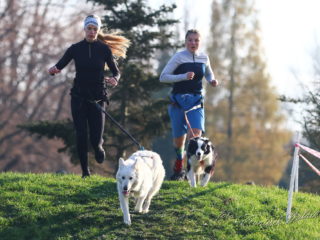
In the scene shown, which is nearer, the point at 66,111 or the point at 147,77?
the point at 147,77

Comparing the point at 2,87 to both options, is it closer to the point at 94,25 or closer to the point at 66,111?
the point at 66,111

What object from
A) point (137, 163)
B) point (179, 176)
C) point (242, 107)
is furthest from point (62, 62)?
point (242, 107)

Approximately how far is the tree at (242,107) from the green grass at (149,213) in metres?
Result: 26.9

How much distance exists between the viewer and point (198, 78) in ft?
31.9

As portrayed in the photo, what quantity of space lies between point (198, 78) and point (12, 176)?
11.9 feet

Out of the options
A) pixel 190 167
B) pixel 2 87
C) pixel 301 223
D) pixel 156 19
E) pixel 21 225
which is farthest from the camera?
pixel 2 87

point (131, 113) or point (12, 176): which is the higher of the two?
point (131, 113)

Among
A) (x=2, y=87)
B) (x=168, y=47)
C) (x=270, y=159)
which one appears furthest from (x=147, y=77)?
(x=270, y=159)

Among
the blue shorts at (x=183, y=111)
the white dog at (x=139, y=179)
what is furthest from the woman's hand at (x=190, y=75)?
the white dog at (x=139, y=179)

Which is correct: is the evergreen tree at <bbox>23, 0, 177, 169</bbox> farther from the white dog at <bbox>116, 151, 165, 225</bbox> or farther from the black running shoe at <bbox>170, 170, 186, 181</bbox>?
the white dog at <bbox>116, 151, 165, 225</bbox>

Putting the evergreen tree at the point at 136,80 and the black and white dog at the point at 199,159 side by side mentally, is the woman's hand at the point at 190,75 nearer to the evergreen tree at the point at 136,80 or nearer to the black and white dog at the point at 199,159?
the black and white dog at the point at 199,159

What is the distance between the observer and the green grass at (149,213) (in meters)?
7.45

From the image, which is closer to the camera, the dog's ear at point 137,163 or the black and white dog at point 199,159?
the dog's ear at point 137,163

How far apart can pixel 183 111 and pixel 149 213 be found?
91.6 inches
